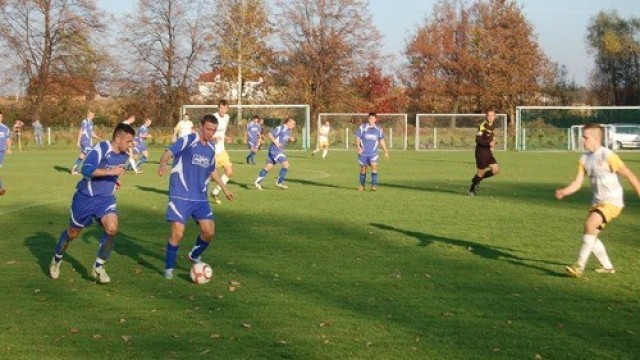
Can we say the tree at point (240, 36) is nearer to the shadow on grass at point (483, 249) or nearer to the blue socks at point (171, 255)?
the shadow on grass at point (483, 249)

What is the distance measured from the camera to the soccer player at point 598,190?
9.80 m

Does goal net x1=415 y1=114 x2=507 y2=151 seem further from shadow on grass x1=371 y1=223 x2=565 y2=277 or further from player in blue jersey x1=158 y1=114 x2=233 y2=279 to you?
player in blue jersey x1=158 y1=114 x2=233 y2=279

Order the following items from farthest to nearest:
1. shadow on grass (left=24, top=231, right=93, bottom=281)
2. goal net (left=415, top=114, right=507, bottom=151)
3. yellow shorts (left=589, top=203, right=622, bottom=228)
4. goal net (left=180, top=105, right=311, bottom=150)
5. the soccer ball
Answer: goal net (left=415, top=114, right=507, bottom=151) → goal net (left=180, top=105, right=311, bottom=150) → shadow on grass (left=24, top=231, right=93, bottom=281) → yellow shorts (left=589, top=203, right=622, bottom=228) → the soccer ball

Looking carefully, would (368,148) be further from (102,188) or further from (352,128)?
(352,128)

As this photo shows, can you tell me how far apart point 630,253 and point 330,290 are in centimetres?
477

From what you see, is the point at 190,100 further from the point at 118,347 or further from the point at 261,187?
the point at 118,347

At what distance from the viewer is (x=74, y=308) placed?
328 inches

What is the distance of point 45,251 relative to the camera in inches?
468

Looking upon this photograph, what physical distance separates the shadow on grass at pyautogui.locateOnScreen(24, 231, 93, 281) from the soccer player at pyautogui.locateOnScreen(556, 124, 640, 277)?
555 centimetres

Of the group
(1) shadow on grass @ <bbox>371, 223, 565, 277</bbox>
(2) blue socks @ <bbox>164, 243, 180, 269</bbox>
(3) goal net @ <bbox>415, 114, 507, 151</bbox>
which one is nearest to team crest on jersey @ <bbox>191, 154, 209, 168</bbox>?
(2) blue socks @ <bbox>164, 243, 180, 269</bbox>

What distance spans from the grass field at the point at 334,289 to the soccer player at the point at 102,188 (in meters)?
0.48

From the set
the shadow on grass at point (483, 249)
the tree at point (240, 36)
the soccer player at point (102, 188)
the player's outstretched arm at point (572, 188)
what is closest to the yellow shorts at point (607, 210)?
the player's outstretched arm at point (572, 188)

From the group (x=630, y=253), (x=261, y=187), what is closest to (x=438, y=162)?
(x=261, y=187)

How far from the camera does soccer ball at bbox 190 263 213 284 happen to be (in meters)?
9.49
